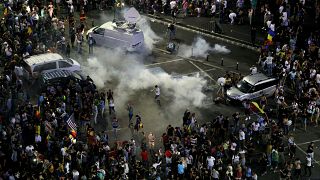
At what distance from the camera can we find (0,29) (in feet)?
151

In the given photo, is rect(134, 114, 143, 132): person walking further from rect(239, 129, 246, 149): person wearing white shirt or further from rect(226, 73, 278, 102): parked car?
rect(226, 73, 278, 102): parked car

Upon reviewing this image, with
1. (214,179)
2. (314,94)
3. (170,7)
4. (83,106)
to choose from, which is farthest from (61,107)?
(170,7)

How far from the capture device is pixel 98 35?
46812mm

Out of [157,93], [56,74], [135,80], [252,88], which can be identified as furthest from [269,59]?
[56,74]

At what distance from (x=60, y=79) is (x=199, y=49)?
1238 centimetres

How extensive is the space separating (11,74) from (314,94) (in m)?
18.8

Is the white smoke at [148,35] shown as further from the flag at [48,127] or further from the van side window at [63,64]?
the flag at [48,127]

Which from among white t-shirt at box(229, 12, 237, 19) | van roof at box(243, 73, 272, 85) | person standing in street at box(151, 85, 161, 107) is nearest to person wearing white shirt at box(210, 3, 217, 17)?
white t-shirt at box(229, 12, 237, 19)

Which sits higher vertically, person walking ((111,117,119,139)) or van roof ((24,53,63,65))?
van roof ((24,53,63,65))

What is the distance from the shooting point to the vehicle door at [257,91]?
3956 cm

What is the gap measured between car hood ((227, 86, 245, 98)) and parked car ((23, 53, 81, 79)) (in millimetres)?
10193

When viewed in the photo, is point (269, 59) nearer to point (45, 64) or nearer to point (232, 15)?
point (232, 15)

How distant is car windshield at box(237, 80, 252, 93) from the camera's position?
39656mm

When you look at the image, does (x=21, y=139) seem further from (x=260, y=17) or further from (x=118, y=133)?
(x=260, y=17)
